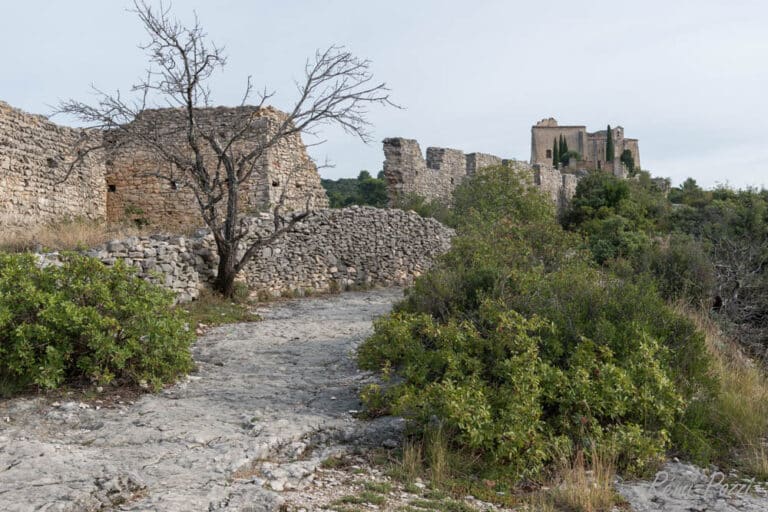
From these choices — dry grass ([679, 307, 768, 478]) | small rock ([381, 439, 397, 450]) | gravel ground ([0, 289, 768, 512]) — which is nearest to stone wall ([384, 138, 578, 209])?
dry grass ([679, 307, 768, 478])

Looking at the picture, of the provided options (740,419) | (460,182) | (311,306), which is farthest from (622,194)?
(740,419)

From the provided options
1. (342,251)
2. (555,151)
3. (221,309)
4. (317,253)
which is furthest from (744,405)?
(555,151)

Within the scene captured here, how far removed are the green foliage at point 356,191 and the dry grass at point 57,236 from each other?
1690cm

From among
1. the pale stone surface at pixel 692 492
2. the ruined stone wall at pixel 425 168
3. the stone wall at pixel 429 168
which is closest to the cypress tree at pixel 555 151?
the stone wall at pixel 429 168

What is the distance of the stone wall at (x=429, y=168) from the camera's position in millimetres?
22844

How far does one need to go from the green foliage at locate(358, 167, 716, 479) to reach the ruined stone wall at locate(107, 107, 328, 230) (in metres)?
8.46

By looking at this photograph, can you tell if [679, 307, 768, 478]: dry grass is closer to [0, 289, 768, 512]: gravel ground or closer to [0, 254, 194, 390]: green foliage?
[0, 289, 768, 512]: gravel ground

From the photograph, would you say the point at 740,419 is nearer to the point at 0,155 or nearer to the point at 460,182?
the point at 0,155

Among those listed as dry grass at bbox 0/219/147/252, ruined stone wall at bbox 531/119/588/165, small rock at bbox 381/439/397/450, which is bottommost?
small rock at bbox 381/439/397/450

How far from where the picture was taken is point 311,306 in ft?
39.0

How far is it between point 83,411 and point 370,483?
2.58 m

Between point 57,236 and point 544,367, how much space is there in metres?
8.99

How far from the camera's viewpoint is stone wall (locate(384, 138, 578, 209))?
74.9ft

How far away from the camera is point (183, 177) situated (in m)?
15.3
